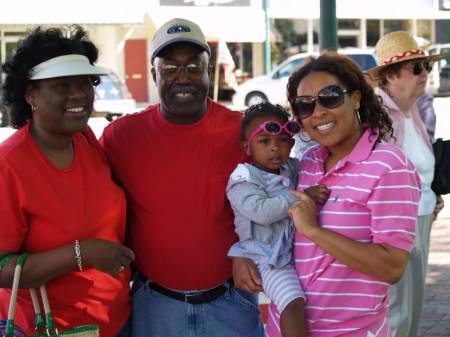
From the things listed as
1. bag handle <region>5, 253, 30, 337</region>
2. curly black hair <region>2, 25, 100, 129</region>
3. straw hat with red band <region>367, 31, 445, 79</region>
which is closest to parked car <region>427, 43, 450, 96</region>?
straw hat with red band <region>367, 31, 445, 79</region>

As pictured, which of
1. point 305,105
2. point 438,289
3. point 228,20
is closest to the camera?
point 305,105

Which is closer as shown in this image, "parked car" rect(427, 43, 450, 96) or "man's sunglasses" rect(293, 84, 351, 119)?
"man's sunglasses" rect(293, 84, 351, 119)

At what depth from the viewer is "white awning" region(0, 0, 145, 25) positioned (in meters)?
29.2

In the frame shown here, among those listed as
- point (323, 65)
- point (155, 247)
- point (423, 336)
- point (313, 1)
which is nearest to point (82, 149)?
point (155, 247)

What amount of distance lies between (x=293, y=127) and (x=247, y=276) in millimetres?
681

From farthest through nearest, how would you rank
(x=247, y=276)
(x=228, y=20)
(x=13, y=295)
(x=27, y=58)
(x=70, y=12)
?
(x=228, y=20) → (x=70, y=12) → (x=247, y=276) → (x=27, y=58) → (x=13, y=295)

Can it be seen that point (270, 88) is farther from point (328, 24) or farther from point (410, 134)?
point (410, 134)

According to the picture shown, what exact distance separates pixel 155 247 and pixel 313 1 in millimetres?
30471

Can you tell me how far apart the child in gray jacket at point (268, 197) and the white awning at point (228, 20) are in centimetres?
2849

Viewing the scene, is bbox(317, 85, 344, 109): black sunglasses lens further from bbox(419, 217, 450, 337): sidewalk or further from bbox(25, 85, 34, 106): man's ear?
bbox(419, 217, 450, 337): sidewalk

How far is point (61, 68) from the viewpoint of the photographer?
314cm

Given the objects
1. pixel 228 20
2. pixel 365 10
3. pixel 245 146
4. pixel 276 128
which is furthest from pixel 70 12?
pixel 276 128

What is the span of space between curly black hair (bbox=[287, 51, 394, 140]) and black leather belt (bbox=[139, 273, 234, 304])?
3.00 feet

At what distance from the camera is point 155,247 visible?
3.51 metres
